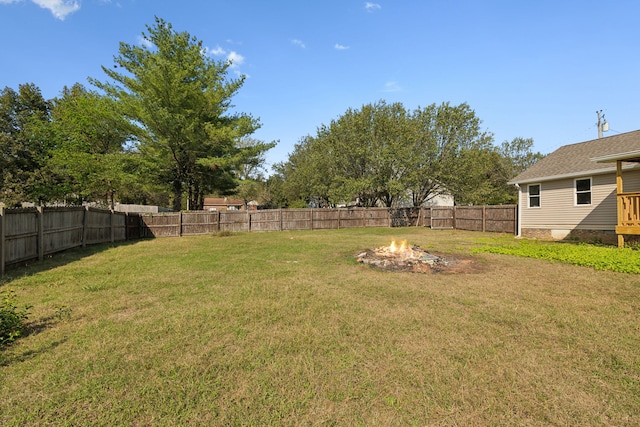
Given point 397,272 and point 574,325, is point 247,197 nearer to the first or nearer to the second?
point 397,272

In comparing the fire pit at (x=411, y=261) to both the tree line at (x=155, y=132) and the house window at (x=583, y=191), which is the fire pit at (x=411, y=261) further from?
the tree line at (x=155, y=132)

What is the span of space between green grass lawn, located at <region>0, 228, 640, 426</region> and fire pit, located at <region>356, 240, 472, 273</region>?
4.36 ft

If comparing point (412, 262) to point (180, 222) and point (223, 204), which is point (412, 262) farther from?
point (223, 204)

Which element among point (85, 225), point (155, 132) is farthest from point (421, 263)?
point (155, 132)

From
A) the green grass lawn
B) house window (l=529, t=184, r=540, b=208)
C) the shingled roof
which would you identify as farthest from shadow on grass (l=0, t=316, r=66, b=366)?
house window (l=529, t=184, r=540, b=208)

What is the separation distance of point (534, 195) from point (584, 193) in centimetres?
217

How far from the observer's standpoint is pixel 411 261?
7574 mm

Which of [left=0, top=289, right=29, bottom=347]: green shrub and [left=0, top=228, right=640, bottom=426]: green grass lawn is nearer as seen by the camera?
[left=0, top=228, right=640, bottom=426]: green grass lawn

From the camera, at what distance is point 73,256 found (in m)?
9.06

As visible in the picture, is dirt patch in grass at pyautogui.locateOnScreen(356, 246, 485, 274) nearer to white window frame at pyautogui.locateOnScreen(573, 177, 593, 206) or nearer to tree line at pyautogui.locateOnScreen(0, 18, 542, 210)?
white window frame at pyautogui.locateOnScreen(573, 177, 593, 206)

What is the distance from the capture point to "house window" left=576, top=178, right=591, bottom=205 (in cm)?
1234

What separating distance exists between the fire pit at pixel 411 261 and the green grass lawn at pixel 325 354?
1.33 metres

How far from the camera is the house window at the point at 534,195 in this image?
14.4 meters

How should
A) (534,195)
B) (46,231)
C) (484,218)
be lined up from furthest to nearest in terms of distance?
(484,218) → (534,195) → (46,231)
